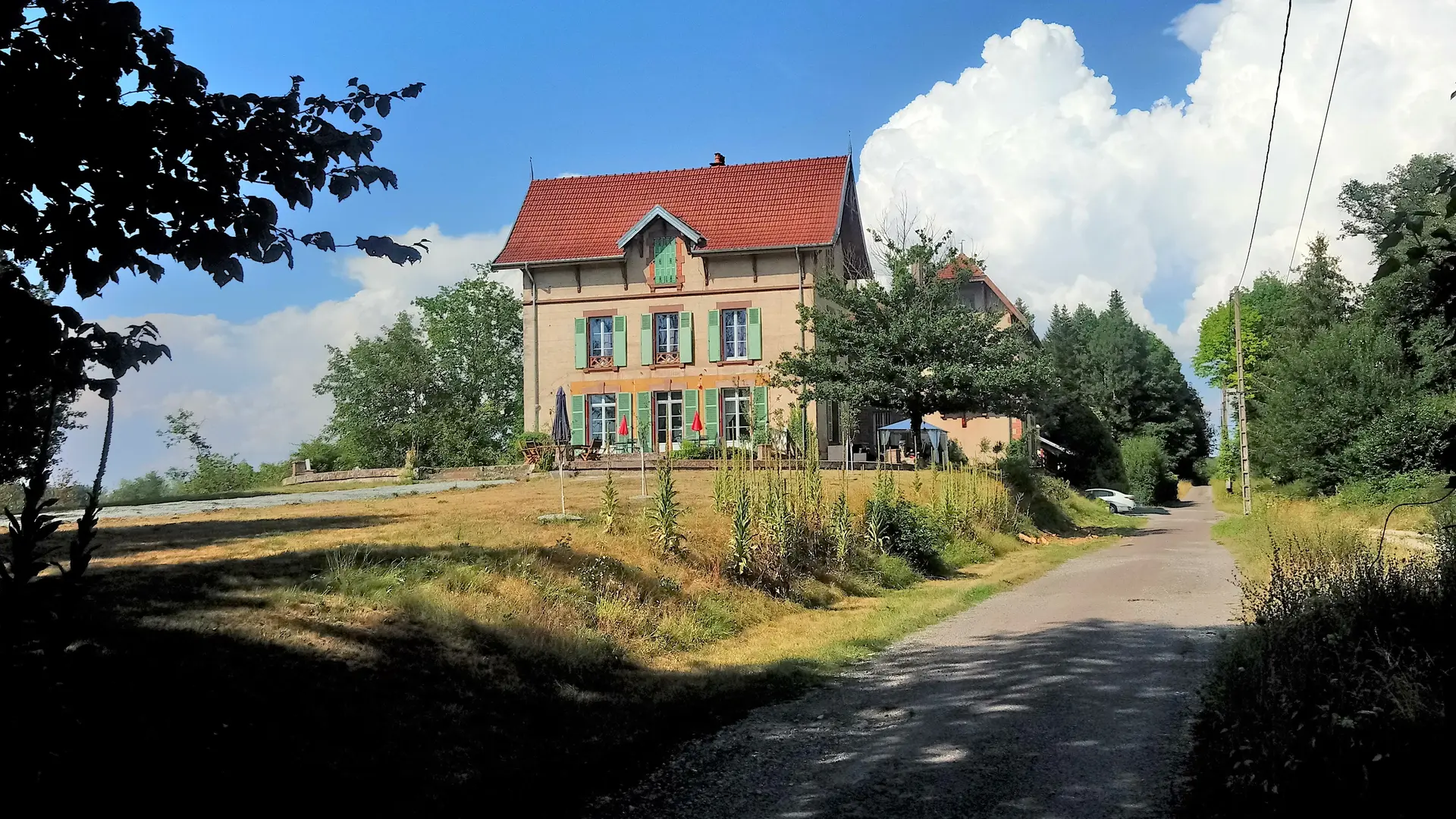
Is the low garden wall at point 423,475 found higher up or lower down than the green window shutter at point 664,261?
lower down

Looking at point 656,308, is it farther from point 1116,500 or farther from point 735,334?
point 1116,500

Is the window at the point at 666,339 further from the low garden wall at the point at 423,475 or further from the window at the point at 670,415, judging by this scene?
the low garden wall at the point at 423,475

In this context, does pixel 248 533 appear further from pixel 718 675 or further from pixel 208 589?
pixel 718 675

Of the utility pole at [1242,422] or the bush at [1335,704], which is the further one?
the utility pole at [1242,422]

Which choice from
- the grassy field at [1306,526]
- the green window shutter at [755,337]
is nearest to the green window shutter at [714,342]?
the green window shutter at [755,337]

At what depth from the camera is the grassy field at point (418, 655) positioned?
6.07m

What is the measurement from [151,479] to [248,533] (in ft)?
72.4

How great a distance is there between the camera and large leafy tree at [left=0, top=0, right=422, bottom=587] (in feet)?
15.3

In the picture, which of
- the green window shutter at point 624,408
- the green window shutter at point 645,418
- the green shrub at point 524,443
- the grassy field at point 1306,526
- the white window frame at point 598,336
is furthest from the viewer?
the white window frame at point 598,336

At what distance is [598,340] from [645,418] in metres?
3.34

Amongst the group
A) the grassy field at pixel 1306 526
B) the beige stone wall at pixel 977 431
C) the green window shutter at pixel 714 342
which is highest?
the green window shutter at pixel 714 342

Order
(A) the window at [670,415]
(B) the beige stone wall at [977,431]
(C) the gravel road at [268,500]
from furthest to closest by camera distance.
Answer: (B) the beige stone wall at [977,431] → (A) the window at [670,415] → (C) the gravel road at [268,500]

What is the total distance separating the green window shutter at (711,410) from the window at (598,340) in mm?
3731

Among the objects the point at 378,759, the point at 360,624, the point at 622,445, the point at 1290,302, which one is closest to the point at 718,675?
the point at 360,624
